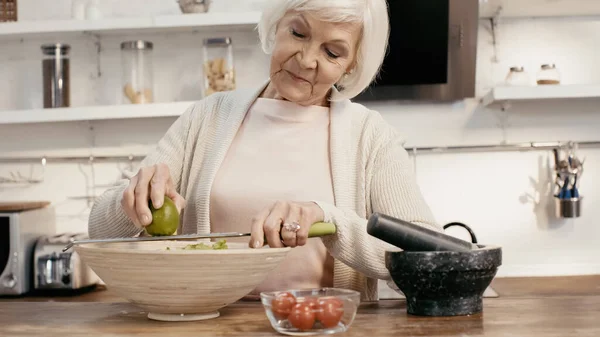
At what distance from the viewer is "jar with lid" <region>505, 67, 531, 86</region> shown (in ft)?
9.44

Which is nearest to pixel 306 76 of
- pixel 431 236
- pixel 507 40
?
pixel 431 236

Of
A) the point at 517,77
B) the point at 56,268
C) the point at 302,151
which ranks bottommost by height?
the point at 56,268

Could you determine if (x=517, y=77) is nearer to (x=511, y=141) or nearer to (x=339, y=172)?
(x=511, y=141)

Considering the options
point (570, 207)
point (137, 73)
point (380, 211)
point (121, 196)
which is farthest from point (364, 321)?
point (137, 73)

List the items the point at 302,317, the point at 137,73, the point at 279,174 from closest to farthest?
1. the point at 302,317
2. the point at 279,174
3. the point at 137,73

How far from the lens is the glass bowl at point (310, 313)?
1.14m

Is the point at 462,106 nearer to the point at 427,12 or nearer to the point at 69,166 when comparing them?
the point at 427,12

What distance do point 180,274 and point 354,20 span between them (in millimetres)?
642

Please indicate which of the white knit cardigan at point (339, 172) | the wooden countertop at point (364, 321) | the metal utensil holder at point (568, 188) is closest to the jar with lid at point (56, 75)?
the white knit cardigan at point (339, 172)

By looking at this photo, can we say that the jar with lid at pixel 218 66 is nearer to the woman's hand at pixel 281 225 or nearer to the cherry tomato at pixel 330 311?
the woman's hand at pixel 281 225

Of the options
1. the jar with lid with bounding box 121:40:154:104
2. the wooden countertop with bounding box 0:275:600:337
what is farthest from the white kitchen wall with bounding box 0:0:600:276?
the wooden countertop with bounding box 0:275:600:337

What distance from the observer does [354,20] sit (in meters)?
1.58

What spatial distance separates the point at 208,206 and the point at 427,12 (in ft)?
5.15

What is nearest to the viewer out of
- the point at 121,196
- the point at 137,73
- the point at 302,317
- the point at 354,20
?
the point at 302,317
